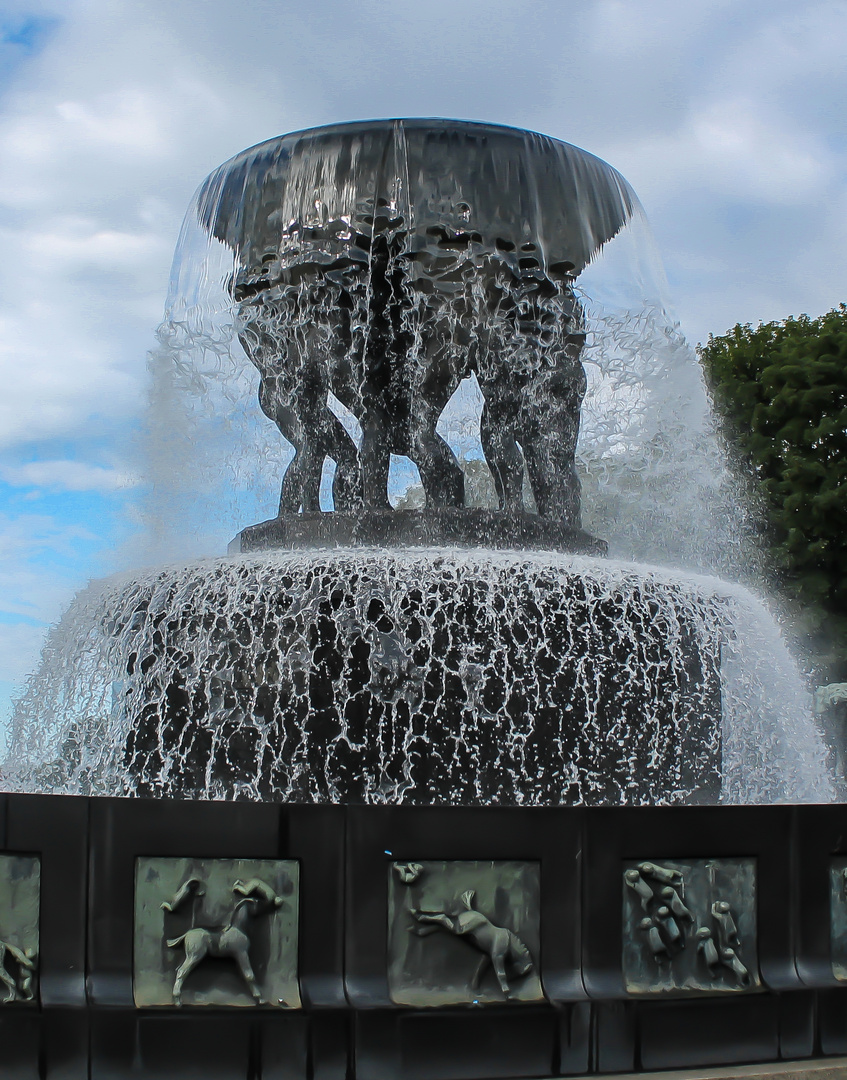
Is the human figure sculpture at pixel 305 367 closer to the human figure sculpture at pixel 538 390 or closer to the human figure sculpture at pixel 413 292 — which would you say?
the human figure sculpture at pixel 413 292

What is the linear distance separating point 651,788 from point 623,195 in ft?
13.5

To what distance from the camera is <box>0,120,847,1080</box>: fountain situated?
161 inches

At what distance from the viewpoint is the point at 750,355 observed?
22.3 meters

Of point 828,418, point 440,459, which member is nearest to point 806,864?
point 440,459

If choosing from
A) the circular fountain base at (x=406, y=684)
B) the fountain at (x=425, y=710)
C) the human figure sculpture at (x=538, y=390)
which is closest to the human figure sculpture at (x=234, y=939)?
the fountain at (x=425, y=710)

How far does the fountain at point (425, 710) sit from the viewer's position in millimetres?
4102

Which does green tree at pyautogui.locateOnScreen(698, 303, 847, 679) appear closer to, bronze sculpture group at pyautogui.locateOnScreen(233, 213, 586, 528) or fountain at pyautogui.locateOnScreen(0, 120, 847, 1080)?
fountain at pyautogui.locateOnScreen(0, 120, 847, 1080)

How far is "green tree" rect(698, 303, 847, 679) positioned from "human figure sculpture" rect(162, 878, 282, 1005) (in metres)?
15.9

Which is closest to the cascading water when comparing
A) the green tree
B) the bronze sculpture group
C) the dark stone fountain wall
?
the bronze sculpture group

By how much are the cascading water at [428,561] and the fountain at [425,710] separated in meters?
0.02

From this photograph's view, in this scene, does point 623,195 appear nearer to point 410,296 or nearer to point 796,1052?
point 410,296

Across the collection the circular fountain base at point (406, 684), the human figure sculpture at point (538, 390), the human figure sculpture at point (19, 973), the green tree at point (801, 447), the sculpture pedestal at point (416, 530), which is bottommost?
the human figure sculpture at point (19, 973)

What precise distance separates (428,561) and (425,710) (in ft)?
2.42

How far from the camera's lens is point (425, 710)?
589 centimetres
